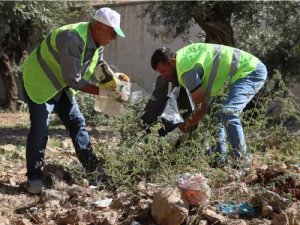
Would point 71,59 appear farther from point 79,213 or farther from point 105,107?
point 79,213

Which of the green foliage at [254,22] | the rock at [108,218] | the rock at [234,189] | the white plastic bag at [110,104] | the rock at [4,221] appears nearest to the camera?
the rock at [108,218]

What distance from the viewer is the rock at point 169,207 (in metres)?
3.35

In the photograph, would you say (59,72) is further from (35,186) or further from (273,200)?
(273,200)

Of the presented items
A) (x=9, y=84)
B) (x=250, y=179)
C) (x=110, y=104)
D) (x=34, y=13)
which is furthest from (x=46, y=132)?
(x=9, y=84)

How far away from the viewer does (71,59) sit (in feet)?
14.0

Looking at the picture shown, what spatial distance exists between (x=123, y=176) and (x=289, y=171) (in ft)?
3.50

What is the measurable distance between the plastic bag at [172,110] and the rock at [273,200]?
1.53 metres

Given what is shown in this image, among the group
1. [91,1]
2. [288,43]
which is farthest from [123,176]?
[91,1]

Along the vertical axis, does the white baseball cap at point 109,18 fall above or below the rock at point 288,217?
above

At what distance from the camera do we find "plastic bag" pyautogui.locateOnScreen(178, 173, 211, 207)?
345 centimetres

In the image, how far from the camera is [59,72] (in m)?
4.48

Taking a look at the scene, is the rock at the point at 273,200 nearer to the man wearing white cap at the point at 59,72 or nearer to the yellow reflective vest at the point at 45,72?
the man wearing white cap at the point at 59,72

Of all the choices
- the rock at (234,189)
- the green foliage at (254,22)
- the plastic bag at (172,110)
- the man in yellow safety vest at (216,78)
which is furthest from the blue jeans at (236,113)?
the green foliage at (254,22)

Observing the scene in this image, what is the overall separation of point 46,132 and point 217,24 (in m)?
5.31
